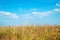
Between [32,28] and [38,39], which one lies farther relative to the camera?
[32,28]

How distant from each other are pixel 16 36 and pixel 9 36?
0.95 feet

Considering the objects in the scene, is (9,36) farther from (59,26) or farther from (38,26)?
(59,26)

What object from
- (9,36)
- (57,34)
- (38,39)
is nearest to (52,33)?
(57,34)

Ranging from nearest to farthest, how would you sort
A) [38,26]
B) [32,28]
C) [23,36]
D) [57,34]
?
[23,36]
[57,34]
[32,28]
[38,26]

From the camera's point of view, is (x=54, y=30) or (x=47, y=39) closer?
(x=47, y=39)

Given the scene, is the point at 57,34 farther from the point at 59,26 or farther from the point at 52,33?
the point at 59,26

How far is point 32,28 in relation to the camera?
7949 millimetres

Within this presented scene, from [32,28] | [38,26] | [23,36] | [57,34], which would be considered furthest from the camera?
[38,26]

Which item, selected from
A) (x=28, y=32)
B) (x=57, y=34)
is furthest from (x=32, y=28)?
Answer: (x=57, y=34)

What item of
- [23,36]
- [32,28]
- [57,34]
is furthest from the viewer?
[32,28]

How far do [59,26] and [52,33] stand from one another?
1762 mm

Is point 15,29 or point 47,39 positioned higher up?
point 15,29

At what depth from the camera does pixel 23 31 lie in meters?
7.35

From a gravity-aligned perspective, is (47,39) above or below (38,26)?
below
